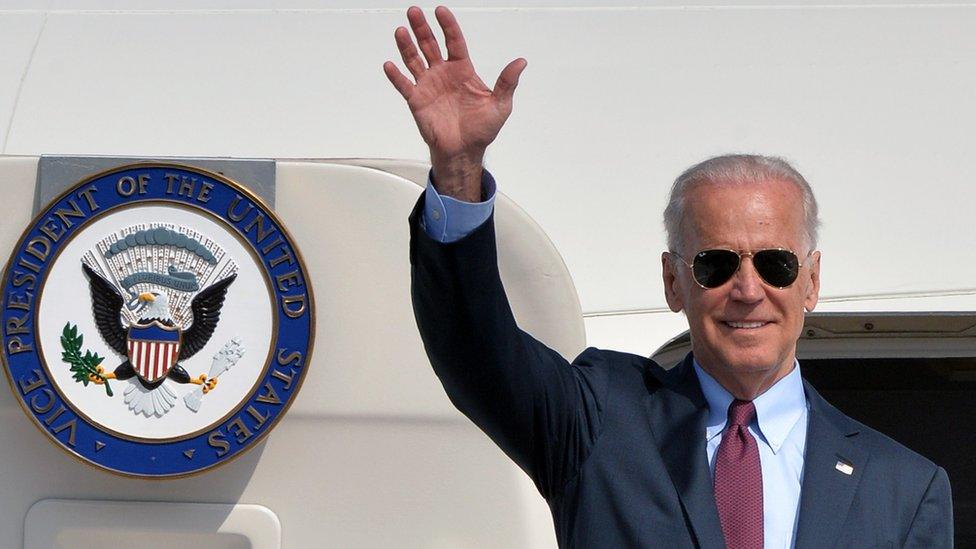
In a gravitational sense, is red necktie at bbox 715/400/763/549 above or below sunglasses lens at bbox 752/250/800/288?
below

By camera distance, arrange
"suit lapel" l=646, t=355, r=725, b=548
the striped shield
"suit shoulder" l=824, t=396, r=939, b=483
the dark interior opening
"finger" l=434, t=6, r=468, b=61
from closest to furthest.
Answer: "finger" l=434, t=6, r=468, b=61 → "suit lapel" l=646, t=355, r=725, b=548 → "suit shoulder" l=824, t=396, r=939, b=483 → the striped shield → the dark interior opening

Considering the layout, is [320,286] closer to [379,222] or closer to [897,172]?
[379,222]

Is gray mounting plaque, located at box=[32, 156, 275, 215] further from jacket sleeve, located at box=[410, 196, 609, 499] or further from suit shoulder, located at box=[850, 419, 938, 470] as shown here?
suit shoulder, located at box=[850, 419, 938, 470]

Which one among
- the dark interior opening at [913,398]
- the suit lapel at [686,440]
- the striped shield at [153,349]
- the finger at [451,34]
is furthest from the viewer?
the dark interior opening at [913,398]

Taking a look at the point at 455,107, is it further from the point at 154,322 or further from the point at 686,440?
the point at 154,322

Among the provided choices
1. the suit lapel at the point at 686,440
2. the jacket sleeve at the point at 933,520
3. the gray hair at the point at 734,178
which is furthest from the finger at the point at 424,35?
the jacket sleeve at the point at 933,520

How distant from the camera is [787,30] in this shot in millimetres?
2824

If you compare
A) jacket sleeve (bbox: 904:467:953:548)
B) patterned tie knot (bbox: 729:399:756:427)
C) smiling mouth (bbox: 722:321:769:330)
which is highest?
smiling mouth (bbox: 722:321:769:330)

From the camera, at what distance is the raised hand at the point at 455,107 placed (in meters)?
1.28

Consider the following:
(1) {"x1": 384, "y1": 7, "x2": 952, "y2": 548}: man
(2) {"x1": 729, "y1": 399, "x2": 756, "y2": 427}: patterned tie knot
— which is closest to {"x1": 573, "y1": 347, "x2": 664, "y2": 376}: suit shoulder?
(1) {"x1": 384, "y1": 7, "x2": 952, "y2": 548}: man

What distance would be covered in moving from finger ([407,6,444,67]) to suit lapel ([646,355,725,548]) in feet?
1.63

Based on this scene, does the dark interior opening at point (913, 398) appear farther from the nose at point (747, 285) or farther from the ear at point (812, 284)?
the nose at point (747, 285)

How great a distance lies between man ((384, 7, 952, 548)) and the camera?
1301mm

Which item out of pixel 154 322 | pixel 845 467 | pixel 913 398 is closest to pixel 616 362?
pixel 845 467
